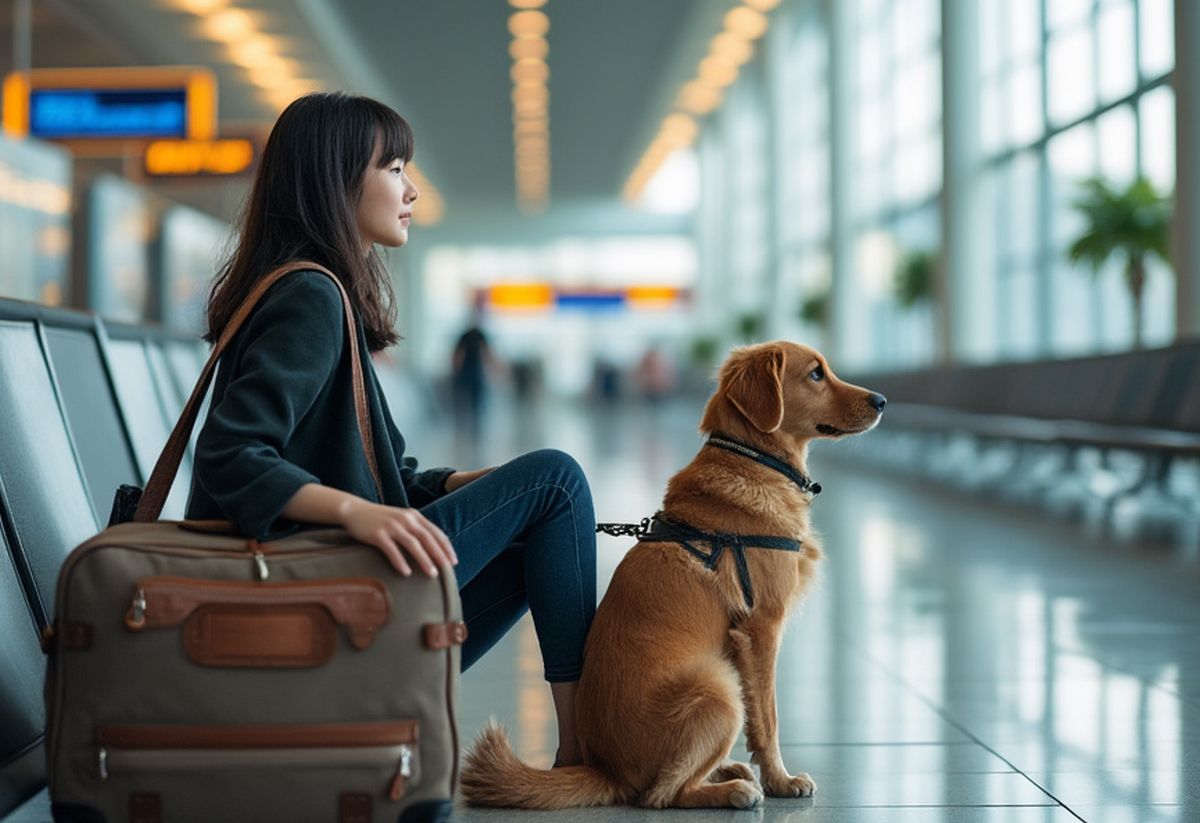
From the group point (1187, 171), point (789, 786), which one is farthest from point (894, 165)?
point (789, 786)

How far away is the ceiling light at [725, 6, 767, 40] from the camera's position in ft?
80.3

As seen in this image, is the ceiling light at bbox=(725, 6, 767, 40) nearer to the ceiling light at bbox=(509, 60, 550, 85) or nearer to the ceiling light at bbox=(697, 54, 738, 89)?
the ceiling light at bbox=(697, 54, 738, 89)

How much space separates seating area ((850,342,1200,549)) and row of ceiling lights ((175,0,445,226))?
601cm

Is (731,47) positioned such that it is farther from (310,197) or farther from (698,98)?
(310,197)

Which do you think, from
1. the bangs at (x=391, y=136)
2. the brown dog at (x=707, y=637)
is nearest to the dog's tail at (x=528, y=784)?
the brown dog at (x=707, y=637)

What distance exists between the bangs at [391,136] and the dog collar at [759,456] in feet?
2.78

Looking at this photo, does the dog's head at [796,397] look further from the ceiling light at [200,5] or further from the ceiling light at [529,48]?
the ceiling light at [529,48]

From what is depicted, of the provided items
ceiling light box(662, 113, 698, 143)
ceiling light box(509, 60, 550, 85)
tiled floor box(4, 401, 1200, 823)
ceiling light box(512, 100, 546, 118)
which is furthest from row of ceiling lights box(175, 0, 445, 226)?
ceiling light box(662, 113, 698, 143)

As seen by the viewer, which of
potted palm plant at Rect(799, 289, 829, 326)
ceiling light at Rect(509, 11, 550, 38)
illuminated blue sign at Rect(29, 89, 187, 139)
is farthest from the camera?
potted palm plant at Rect(799, 289, 829, 326)

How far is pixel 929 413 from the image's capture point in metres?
14.7

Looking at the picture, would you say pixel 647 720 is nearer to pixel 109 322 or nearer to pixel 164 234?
pixel 109 322

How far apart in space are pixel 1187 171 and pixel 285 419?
32.0ft

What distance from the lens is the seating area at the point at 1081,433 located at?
8.69 metres

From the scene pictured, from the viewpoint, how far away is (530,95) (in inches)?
1008
